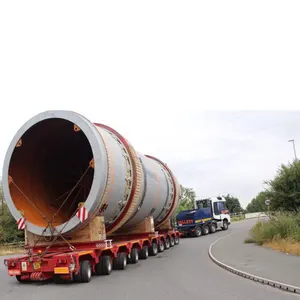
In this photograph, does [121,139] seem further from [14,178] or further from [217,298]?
[217,298]

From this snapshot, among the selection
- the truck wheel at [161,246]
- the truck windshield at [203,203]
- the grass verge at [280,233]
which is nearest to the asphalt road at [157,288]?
the grass verge at [280,233]

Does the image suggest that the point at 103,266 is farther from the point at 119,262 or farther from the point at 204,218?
the point at 204,218

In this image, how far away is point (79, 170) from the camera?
51.3 feet

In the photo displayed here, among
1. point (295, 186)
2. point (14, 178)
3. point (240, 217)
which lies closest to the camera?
point (14, 178)

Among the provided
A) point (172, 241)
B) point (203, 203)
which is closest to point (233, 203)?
point (203, 203)

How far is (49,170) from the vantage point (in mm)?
15094

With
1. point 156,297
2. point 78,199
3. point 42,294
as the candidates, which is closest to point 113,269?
point 78,199

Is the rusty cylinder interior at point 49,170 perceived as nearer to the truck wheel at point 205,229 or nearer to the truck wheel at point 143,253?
the truck wheel at point 143,253

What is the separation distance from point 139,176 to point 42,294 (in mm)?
6404

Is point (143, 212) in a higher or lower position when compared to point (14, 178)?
lower

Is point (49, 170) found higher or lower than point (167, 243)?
higher

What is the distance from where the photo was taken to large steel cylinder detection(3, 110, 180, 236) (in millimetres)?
12344

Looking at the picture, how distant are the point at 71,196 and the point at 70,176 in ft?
3.03

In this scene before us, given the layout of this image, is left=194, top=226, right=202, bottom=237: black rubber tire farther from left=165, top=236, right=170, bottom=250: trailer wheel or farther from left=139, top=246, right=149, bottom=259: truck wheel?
left=139, top=246, right=149, bottom=259: truck wheel
